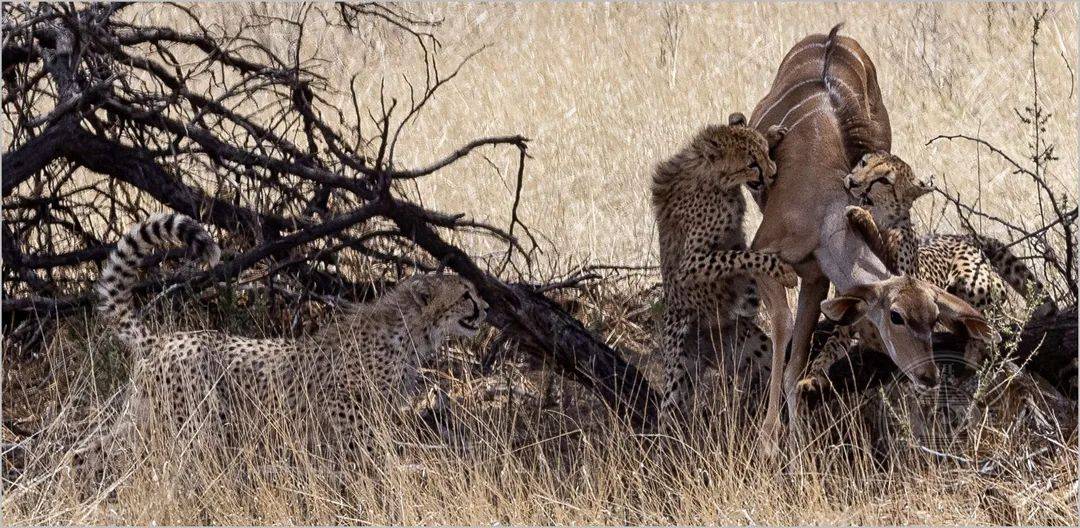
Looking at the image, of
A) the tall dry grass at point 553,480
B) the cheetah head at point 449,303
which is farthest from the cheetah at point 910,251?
the cheetah head at point 449,303

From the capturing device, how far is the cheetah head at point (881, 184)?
598cm

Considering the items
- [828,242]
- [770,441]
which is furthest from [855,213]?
[770,441]

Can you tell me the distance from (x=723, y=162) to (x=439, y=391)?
158 centimetres

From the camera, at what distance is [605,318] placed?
315 inches

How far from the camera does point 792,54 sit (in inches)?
315

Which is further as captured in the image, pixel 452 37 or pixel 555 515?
pixel 452 37

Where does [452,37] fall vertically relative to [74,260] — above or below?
above

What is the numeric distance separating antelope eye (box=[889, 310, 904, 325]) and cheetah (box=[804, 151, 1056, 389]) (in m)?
0.48

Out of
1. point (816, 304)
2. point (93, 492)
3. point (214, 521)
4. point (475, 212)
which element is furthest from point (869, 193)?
point (475, 212)

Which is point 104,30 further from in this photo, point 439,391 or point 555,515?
point 555,515

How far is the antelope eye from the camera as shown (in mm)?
5000

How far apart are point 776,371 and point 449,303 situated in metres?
1.50

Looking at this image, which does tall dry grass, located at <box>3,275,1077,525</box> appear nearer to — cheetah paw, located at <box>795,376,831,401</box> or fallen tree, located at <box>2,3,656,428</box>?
cheetah paw, located at <box>795,376,831,401</box>

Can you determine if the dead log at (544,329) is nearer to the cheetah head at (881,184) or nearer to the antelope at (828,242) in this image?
the antelope at (828,242)
